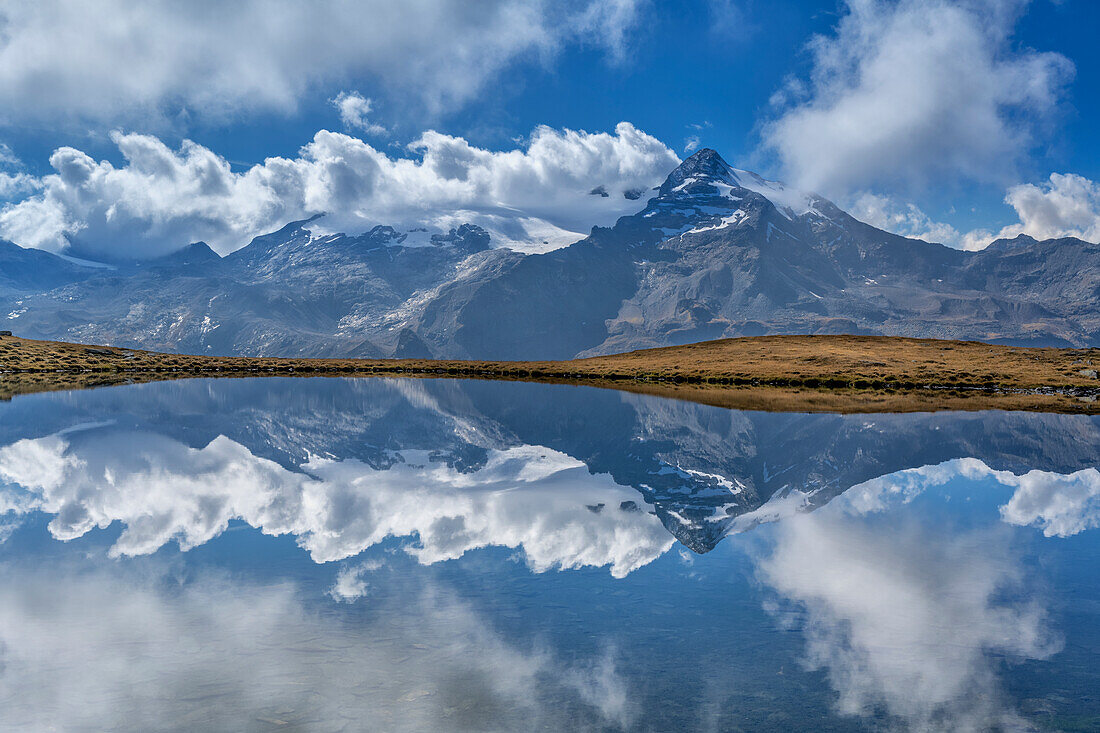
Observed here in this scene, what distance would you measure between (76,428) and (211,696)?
40589 mm

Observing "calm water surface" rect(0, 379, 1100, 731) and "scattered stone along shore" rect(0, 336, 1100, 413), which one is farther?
"scattered stone along shore" rect(0, 336, 1100, 413)

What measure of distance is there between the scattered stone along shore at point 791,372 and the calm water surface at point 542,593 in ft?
127

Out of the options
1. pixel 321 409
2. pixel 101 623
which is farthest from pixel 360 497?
pixel 321 409

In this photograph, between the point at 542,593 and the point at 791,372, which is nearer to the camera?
the point at 542,593

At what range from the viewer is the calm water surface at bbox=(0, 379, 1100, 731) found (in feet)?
35.1

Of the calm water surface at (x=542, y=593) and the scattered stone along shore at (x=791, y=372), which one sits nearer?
the calm water surface at (x=542, y=593)

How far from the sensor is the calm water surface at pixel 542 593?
A: 10695 mm

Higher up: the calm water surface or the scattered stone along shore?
the scattered stone along shore

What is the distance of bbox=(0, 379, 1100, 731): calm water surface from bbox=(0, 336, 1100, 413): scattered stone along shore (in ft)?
127

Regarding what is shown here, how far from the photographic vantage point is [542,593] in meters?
15.4

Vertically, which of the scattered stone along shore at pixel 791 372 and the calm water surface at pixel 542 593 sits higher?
the scattered stone along shore at pixel 791 372

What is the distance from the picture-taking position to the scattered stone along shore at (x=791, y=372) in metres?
72.7

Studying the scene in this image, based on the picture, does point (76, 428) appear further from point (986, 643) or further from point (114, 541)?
point (986, 643)

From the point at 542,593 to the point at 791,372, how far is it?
323ft
